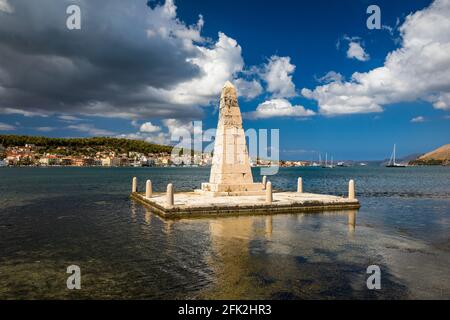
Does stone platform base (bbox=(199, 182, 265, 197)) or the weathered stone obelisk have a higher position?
the weathered stone obelisk

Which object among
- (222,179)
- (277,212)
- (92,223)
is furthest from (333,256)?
(222,179)

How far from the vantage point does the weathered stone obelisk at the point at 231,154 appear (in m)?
22.6

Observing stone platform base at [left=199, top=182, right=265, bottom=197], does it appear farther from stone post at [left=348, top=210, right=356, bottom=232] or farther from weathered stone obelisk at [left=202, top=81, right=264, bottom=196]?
stone post at [left=348, top=210, right=356, bottom=232]

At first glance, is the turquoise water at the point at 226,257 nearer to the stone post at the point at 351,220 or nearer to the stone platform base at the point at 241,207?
the stone post at the point at 351,220

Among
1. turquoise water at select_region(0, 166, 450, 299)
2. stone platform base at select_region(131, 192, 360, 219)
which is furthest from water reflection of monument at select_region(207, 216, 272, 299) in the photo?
stone platform base at select_region(131, 192, 360, 219)

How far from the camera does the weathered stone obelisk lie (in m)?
22.6

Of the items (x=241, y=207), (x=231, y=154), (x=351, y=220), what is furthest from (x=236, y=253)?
(x=231, y=154)

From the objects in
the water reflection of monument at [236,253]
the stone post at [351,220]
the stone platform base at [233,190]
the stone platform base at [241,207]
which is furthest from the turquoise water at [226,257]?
the stone platform base at [233,190]

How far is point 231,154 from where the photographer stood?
22.8 meters

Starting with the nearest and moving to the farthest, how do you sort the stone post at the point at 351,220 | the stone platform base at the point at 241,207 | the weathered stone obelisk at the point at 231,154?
1. the stone post at the point at 351,220
2. the stone platform base at the point at 241,207
3. the weathered stone obelisk at the point at 231,154

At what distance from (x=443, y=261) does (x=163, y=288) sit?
7.69 m

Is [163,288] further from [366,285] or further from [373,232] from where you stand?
[373,232]

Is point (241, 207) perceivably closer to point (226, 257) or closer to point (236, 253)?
point (236, 253)
